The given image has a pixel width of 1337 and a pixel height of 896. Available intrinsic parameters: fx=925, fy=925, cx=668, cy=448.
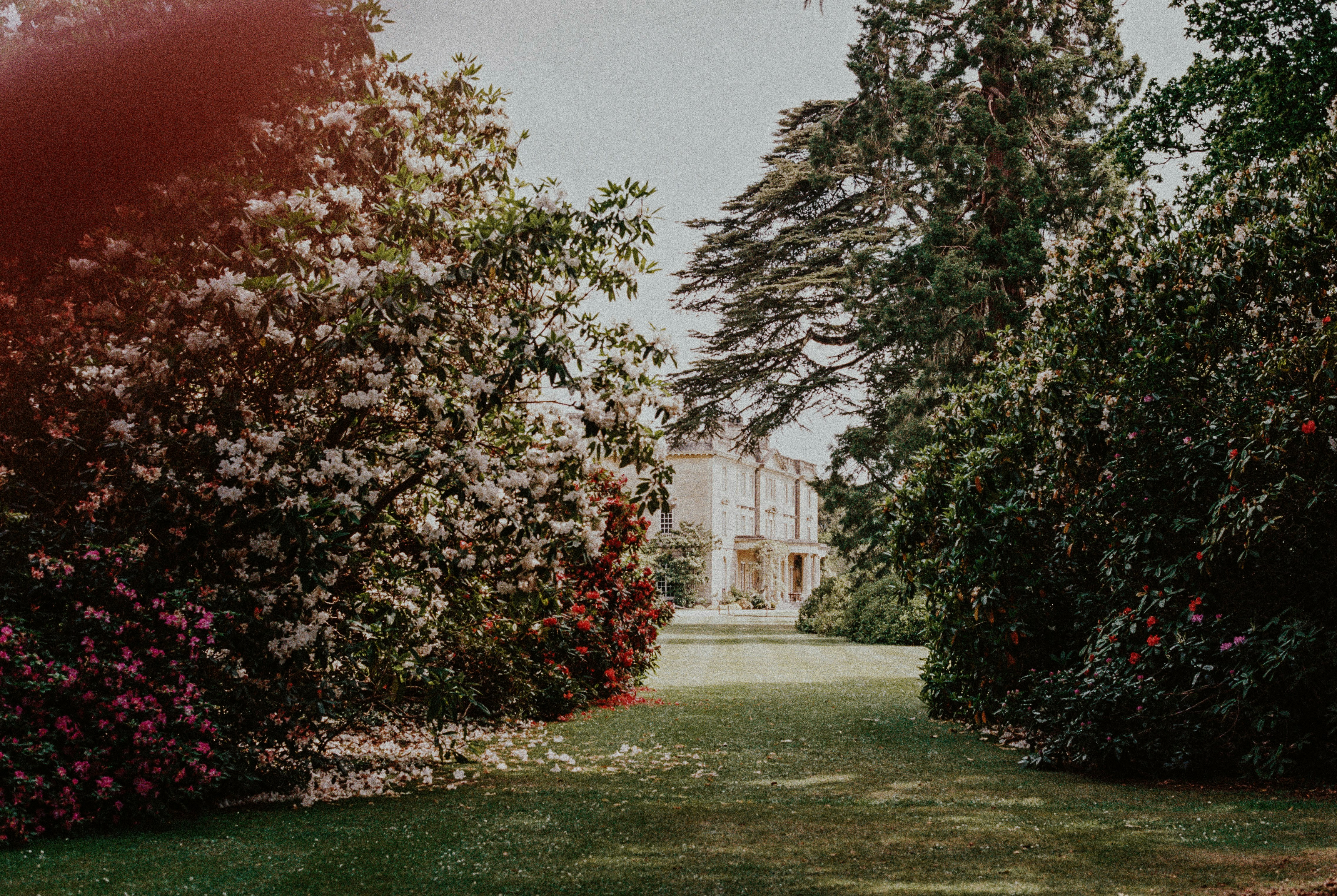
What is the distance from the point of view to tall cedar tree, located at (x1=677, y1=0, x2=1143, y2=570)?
1825 centimetres

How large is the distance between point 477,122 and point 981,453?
564 cm

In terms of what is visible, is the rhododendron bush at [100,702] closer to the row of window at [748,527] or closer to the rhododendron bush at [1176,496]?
the rhododendron bush at [1176,496]

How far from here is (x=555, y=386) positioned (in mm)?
6121

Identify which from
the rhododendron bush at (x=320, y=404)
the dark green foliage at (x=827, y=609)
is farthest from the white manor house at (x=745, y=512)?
the rhododendron bush at (x=320, y=404)

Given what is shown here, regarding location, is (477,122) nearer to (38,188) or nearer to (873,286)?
(38,188)

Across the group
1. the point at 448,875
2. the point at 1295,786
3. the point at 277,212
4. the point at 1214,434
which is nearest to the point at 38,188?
the point at 277,212

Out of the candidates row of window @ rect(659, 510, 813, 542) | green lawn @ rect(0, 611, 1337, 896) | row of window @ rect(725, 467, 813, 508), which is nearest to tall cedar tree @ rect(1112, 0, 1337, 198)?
green lawn @ rect(0, 611, 1337, 896)

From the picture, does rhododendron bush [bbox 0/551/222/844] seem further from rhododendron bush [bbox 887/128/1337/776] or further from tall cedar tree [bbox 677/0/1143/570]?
tall cedar tree [bbox 677/0/1143/570]

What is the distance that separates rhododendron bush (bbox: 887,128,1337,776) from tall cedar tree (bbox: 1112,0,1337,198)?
7.20m

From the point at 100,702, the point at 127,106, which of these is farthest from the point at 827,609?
the point at 100,702

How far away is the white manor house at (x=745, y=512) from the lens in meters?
55.7

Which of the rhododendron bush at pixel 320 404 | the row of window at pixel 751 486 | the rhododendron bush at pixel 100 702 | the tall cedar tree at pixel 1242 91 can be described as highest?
the tall cedar tree at pixel 1242 91

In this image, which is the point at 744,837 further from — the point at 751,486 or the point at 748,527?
the point at 751,486

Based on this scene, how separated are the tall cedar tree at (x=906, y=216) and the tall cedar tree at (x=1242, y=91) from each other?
1207 mm
